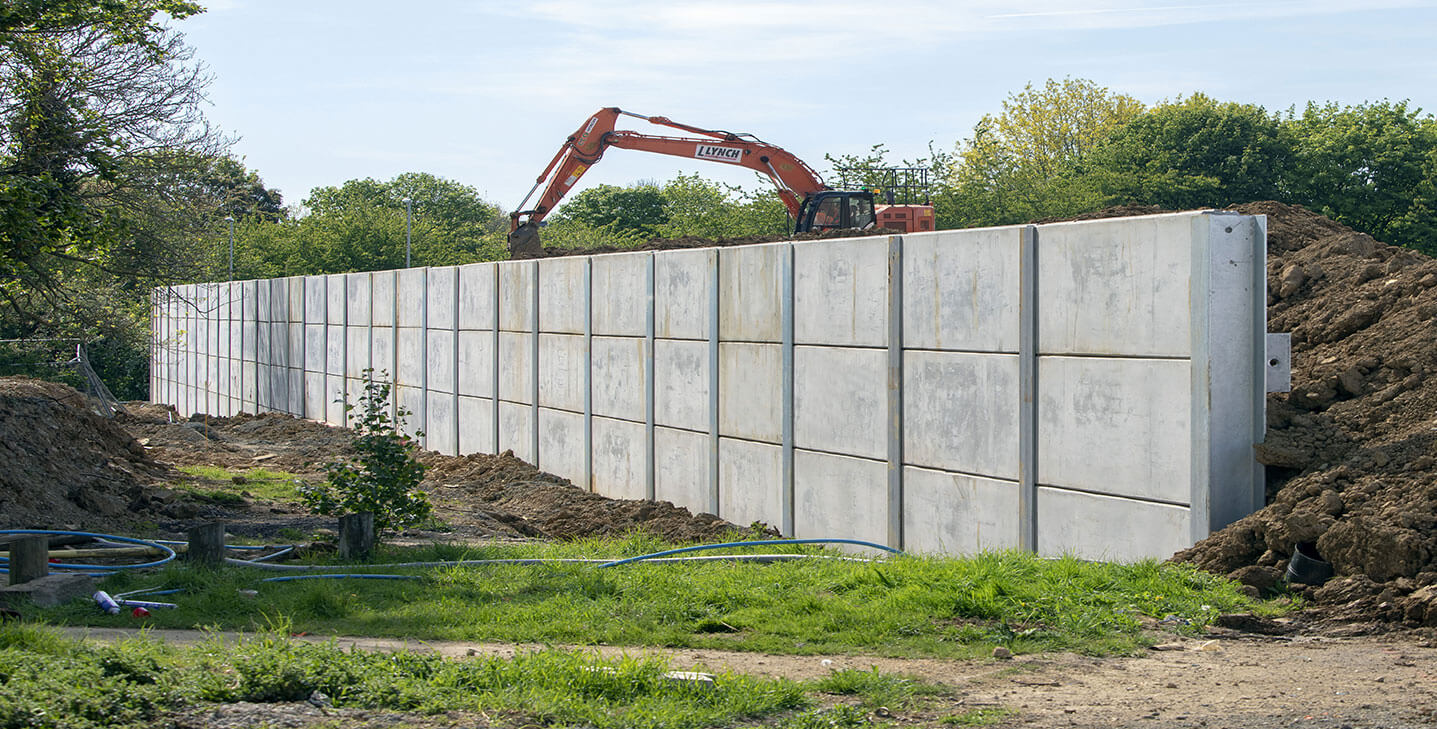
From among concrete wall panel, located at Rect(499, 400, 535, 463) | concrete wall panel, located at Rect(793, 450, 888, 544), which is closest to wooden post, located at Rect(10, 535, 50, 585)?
concrete wall panel, located at Rect(793, 450, 888, 544)

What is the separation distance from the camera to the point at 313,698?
204 inches

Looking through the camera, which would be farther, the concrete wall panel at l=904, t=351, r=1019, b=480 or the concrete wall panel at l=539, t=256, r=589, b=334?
the concrete wall panel at l=539, t=256, r=589, b=334

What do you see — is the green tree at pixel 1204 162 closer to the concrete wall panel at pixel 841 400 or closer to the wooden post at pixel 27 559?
the concrete wall panel at pixel 841 400

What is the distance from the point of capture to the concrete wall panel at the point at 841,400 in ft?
35.7

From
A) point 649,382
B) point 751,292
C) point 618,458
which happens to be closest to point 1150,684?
point 751,292

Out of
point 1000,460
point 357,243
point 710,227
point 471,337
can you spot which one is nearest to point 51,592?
point 1000,460

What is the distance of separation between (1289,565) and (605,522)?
7873mm

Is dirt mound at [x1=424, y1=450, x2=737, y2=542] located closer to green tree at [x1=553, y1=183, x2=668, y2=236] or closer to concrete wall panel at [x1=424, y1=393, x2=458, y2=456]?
concrete wall panel at [x1=424, y1=393, x2=458, y2=456]

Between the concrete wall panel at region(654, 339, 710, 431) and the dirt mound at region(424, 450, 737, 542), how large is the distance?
1.00m

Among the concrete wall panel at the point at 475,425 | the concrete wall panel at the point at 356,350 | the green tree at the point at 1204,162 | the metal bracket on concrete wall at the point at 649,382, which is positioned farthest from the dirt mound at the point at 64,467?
the green tree at the point at 1204,162

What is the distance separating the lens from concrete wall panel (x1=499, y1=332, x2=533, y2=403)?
699 inches

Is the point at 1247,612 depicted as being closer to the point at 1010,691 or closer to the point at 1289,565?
the point at 1289,565

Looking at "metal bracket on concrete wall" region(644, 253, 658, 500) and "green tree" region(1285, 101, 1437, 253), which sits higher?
"green tree" region(1285, 101, 1437, 253)

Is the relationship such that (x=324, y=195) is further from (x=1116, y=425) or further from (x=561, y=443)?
(x=1116, y=425)
